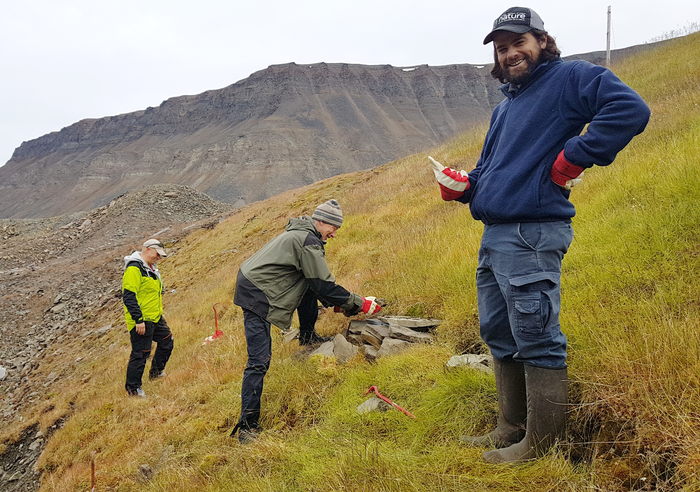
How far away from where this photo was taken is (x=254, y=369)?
3.87 metres

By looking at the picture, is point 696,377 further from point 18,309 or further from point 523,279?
point 18,309

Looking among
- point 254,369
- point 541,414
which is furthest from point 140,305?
point 541,414

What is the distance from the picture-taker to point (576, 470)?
6.85 ft

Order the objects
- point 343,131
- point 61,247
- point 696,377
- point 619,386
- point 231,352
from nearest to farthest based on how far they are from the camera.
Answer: point 696,377
point 619,386
point 231,352
point 61,247
point 343,131

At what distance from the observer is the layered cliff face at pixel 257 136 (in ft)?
281

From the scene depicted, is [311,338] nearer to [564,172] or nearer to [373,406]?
[373,406]

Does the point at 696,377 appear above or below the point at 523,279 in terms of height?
below

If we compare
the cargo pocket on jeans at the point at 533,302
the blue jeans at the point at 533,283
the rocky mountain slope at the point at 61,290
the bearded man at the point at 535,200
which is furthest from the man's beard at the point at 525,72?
the rocky mountain slope at the point at 61,290

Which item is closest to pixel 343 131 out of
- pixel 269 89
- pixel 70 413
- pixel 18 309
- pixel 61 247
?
pixel 269 89

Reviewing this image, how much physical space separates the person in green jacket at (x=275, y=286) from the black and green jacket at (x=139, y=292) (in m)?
2.89

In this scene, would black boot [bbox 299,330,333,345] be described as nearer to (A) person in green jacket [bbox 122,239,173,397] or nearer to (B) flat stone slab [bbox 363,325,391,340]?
(B) flat stone slab [bbox 363,325,391,340]

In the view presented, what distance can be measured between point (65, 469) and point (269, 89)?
11442cm

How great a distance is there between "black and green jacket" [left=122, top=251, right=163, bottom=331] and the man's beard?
574 centimetres

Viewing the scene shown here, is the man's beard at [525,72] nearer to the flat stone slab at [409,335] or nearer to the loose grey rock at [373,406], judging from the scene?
the loose grey rock at [373,406]
